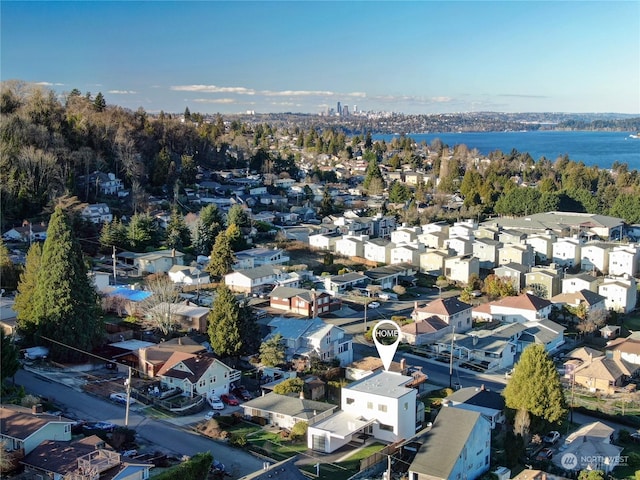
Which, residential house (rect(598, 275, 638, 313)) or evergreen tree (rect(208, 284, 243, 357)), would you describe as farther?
residential house (rect(598, 275, 638, 313))

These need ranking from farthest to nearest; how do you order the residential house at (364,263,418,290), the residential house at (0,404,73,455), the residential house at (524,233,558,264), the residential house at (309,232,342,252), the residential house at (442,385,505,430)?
the residential house at (309,232,342,252) → the residential house at (524,233,558,264) → the residential house at (364,263,418,290) → the residential house at (442,385,505,430) → the residential house at (0,404,73,455)

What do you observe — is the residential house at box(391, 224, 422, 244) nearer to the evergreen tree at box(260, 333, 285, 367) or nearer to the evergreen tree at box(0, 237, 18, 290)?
the evergreen tree at box(260, 333, 285, 367)

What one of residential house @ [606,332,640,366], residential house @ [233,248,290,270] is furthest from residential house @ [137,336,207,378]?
residential house @ [606,332,640,366]

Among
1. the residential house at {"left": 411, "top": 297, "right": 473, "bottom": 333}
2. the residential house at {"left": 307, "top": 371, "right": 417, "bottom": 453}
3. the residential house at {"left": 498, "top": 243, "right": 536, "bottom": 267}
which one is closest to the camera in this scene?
the residential house at {"left": 307, "top": 371, "right": 417, "bottom": 453}

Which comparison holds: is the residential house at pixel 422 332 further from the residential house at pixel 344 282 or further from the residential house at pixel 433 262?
the residential house at pixel 433 262

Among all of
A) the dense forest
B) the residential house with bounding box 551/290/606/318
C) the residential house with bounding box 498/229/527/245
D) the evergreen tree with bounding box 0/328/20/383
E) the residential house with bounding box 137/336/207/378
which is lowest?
the residential house with bounding box 551/290/606/318

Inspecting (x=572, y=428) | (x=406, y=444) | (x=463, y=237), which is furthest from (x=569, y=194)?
(x=406, y=444)

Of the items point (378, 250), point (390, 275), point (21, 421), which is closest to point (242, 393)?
point (21, 421)

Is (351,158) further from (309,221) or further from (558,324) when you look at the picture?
(558,324)
